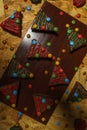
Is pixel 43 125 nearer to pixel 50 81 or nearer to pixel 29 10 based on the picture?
pixel 50 81

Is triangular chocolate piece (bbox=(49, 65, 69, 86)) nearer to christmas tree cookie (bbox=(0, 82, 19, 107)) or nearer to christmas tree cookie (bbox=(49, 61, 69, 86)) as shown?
christmas tree cookie (bbox=(49, 61, 69, 86))

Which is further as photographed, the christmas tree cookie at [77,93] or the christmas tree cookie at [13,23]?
the christmas tree cookie at [77,93]

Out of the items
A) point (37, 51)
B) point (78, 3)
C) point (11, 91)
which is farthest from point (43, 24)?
point (11, 91)

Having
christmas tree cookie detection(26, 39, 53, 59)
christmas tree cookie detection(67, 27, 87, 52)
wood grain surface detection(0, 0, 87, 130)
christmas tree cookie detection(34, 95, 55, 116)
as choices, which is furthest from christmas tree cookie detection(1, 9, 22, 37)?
christmas tree cookie detection(34, 95, 55, 116)

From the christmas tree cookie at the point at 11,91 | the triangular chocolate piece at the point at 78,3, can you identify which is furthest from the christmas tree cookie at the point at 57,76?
the triangular chocolate piece at the point at 78,3

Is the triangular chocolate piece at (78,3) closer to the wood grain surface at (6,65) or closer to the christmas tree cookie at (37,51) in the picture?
the wood grain surface at (6,65)

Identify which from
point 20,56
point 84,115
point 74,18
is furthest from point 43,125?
point 74,18
